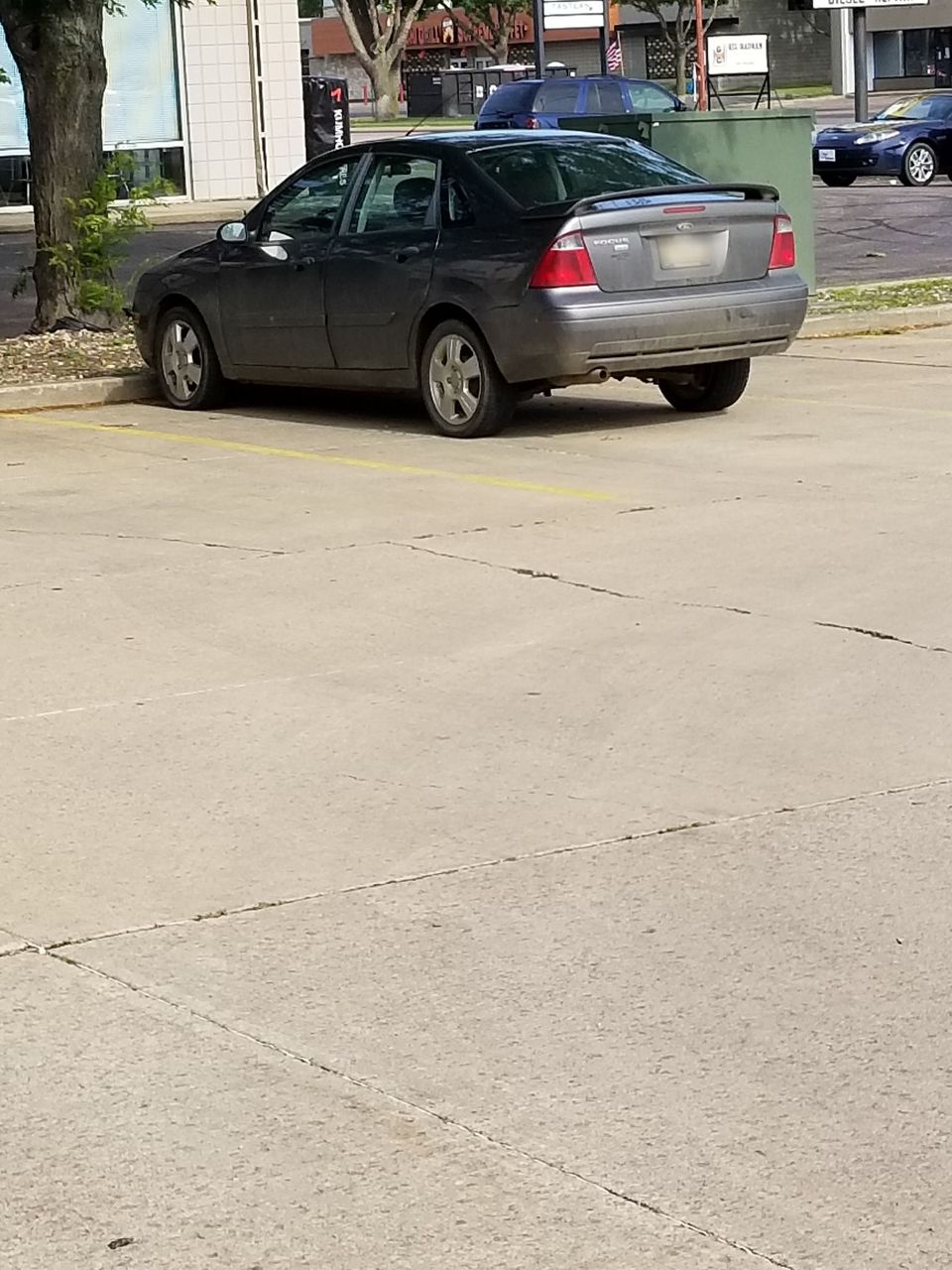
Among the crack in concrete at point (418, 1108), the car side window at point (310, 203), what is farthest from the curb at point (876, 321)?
the crack in concrete at point (418, 1108)

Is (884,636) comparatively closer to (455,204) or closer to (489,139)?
(455,204)

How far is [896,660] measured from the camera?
279 inches

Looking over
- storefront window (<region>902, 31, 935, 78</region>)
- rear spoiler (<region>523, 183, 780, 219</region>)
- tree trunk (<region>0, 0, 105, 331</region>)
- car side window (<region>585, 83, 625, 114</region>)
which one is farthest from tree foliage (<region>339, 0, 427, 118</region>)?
rear spoiler (<region>523, 183, 780, 219</region>)

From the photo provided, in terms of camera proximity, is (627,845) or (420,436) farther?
(420,436)

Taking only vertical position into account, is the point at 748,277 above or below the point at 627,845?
above

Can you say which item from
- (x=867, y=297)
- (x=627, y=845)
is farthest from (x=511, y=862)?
(x=867, y=297)

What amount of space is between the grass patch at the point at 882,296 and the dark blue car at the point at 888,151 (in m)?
15.8

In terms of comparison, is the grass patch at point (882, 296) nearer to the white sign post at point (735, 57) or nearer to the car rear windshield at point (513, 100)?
the white sign post at point (735, 57)

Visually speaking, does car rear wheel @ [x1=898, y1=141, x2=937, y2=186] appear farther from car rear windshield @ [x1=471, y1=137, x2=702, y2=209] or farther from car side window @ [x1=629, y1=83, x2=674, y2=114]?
car rear windshield @ [x1=471, y1=137, x2=702, y2=209]

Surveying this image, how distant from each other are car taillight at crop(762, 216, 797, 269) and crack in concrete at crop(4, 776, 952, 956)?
22.3ft

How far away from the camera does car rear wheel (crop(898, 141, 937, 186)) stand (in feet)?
115

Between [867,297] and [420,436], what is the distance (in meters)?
7.12

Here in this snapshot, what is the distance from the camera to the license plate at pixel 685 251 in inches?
463

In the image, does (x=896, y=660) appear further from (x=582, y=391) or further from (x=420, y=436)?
(x=582, y=391)
